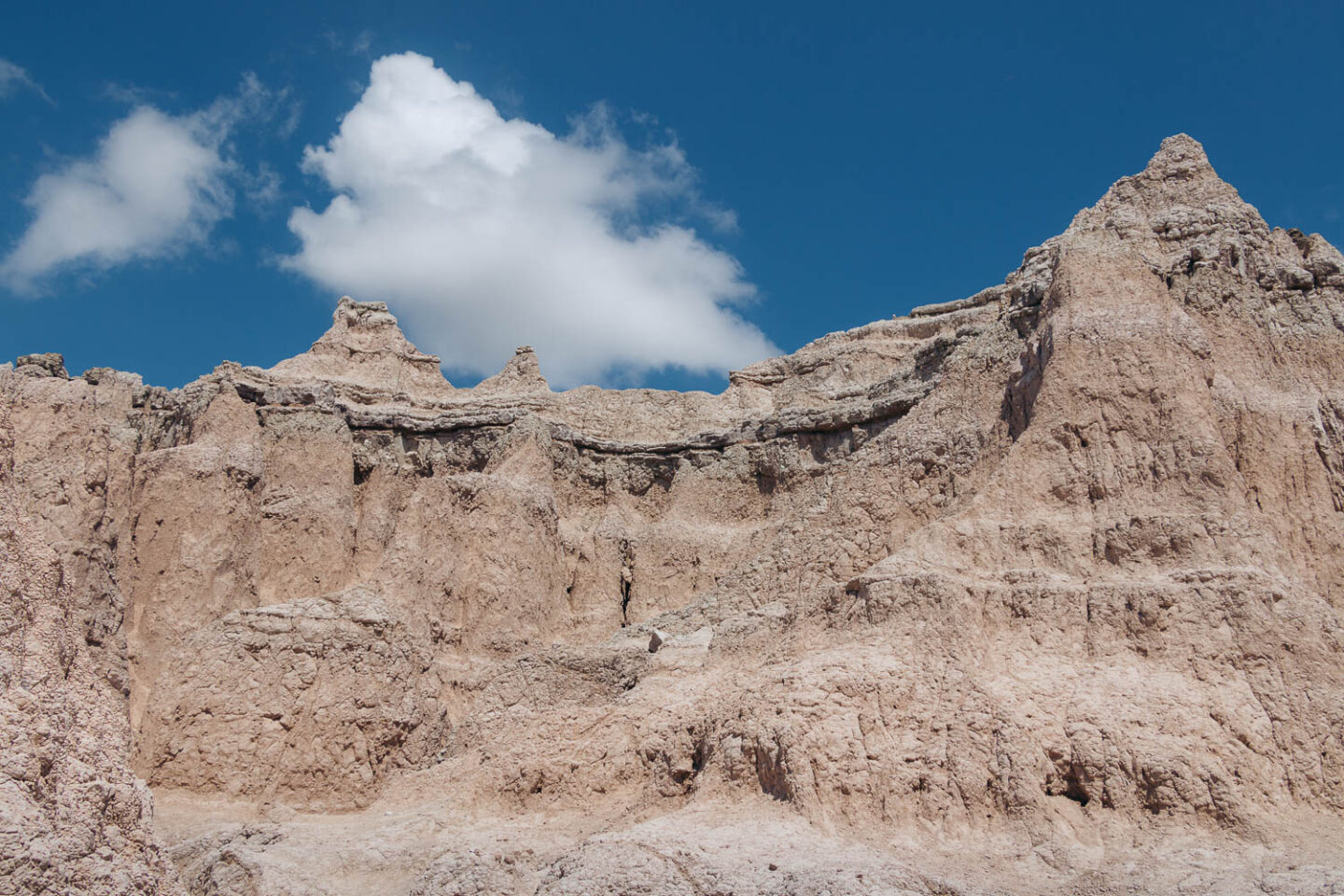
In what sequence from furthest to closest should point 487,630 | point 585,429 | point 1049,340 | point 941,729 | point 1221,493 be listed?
point 585,429 → point 487,630 → point 1049,340 → point 1221,493 → point 941,729

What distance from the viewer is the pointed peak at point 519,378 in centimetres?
3900

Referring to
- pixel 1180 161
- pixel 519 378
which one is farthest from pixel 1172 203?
pixel 519 378

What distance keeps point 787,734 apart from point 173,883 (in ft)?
25.4

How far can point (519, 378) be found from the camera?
1554 inches

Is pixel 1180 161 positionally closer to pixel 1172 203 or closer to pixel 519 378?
pixel 1172 203

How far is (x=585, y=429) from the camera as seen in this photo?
3694 centimetres

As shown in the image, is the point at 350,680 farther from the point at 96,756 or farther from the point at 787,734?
the point at 96,756

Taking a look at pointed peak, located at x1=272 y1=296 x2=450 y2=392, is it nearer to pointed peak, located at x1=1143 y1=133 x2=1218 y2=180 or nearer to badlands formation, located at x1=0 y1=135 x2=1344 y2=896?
badlands formation, located at x1=0 y1=135 x2=1344 y2=896

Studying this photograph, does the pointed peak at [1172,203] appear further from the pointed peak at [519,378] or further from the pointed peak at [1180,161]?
the pointed peak at [519,378]

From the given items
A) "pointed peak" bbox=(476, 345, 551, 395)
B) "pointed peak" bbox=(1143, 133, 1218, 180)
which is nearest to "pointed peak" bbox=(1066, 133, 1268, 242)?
"pointed peak" bbox=(1143, 133, 1218, 180)

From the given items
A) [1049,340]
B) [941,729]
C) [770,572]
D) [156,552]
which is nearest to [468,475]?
[156,552]

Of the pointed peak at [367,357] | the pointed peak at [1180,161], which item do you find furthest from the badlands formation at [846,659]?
the pointed peak at [367,357]

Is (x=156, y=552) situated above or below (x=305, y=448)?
below

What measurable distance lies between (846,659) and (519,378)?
82.6 ft
